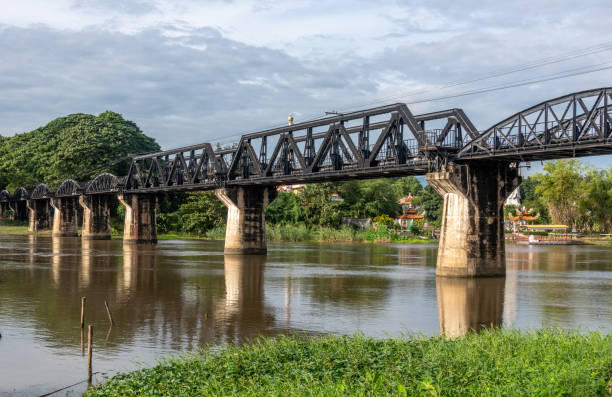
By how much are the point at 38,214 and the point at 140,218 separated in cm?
6208

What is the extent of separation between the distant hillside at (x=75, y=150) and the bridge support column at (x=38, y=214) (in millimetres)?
6817

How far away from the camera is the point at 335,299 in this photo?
120 feet

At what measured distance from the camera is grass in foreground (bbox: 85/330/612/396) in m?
13.4

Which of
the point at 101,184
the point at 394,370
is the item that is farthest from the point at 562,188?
the point at 394,370

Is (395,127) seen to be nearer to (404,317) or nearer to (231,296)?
(231,296)

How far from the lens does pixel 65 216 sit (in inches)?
5428

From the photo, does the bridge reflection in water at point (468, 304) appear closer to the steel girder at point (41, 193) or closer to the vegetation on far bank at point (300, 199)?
the vegetation on far bank at point (300, 199)

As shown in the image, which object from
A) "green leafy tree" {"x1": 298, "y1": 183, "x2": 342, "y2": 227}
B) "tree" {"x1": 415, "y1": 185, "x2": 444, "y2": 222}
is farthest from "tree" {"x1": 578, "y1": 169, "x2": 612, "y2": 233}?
"green leafy tree" {"x1": 298, "y1": 183, "x2": 342, "y2": 227}

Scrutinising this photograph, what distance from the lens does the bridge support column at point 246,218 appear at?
75.5 metres

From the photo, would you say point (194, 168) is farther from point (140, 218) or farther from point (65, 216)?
point (65, 216)

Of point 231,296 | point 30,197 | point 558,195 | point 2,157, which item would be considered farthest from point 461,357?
point 2,157

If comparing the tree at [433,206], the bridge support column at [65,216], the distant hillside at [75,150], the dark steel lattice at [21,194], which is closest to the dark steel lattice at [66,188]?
the bridge support column at [65,216]

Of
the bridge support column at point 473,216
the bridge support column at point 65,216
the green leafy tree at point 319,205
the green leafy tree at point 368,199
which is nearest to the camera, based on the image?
the bridge support column at point 473,216

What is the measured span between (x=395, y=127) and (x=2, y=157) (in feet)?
517
